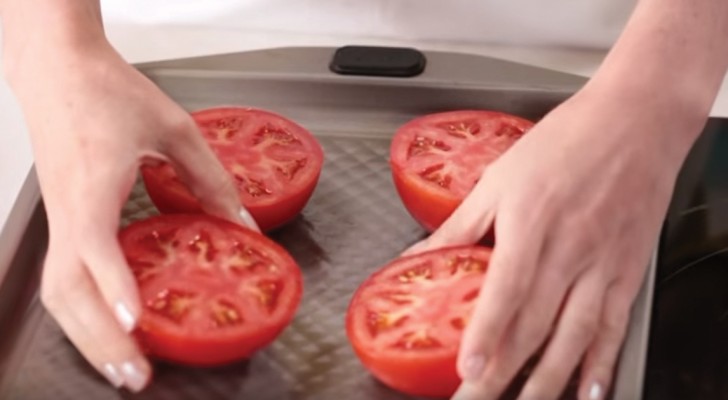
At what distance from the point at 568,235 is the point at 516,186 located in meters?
0.05

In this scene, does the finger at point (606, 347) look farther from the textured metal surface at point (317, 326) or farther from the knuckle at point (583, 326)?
the textured metal surface at point (317, 326)

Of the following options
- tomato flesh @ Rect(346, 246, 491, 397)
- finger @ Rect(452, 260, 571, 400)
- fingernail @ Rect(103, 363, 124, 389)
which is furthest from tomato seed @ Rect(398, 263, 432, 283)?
fingernail @ Rect(103, 363, 124, 389)

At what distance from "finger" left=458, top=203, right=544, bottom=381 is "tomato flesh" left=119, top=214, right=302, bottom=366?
0.15 meters

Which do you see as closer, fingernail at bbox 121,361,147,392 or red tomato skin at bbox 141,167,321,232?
fingernail at bbox 121,361,147,392

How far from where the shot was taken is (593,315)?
0.82m

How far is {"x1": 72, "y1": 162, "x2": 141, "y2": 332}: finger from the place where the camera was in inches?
31.4

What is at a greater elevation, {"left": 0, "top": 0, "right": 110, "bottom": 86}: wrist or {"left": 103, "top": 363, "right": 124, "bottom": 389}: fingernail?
{"left": 0, "top": 0, "right": 110, "bottom": 86}: wrist

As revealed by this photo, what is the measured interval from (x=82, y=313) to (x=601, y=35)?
1.97 feet

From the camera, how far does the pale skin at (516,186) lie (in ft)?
2.63

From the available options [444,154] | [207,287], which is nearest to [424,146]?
[444,154]

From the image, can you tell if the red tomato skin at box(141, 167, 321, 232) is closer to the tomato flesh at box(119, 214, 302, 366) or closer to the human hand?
the tomato flesh at box(119, 214, 302, 366)

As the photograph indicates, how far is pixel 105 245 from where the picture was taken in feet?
2.64

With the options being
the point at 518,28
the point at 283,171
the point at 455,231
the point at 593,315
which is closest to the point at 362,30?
the point at 518,28

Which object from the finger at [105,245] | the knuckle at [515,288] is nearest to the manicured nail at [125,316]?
the finger at [105,245]
